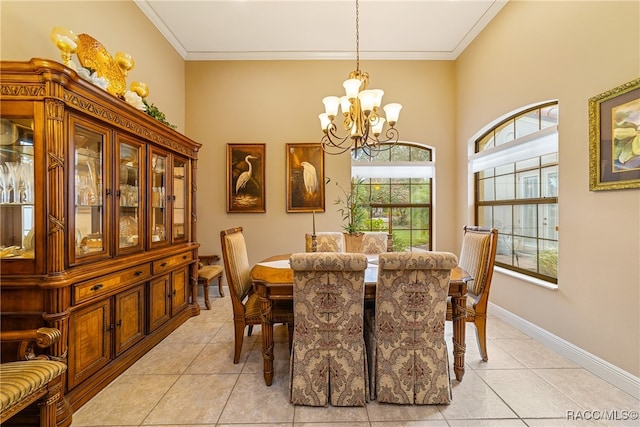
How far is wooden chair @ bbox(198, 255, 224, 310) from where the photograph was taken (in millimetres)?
3447

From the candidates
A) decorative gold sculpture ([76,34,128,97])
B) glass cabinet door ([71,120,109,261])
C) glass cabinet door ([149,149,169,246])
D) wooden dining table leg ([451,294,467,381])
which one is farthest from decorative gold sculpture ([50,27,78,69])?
wooden dining table leg ([451,294,467,381])

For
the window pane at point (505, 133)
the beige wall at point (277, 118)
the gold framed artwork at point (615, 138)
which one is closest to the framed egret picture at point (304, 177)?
the beige wall at point (277, 118)

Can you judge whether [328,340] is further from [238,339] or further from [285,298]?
[238,339]

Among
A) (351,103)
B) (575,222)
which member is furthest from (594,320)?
(351,103)

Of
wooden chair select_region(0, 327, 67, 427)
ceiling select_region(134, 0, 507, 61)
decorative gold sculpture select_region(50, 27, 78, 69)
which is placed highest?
ceiling select_region(134, 0, 507, 61)

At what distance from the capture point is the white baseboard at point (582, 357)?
1.83m

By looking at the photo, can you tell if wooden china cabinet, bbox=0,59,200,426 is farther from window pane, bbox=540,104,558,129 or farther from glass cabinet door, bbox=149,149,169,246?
window pane, bbox=540,104,558,129

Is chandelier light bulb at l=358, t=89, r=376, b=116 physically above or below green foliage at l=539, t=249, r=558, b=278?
above

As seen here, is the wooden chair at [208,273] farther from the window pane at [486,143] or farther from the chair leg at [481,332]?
the window pane at [486,143]

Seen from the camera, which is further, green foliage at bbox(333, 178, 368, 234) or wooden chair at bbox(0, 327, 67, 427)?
green foliage at bbox(333, 178, 368, 234)

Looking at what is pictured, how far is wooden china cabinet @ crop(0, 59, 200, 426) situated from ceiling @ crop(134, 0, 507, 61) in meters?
1.66

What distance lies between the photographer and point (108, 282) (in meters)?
1.95

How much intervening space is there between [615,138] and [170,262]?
3.92m

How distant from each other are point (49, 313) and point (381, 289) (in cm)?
193
